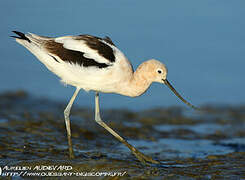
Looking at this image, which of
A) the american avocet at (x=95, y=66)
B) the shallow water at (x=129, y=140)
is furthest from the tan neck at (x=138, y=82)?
the shallow water at (x=129, y=140)

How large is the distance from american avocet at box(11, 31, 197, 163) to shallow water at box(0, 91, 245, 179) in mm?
657

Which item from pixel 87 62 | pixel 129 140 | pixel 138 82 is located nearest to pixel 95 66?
pixel 87 62

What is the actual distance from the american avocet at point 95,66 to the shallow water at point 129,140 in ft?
2.15

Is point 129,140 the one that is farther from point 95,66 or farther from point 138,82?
point 95,66

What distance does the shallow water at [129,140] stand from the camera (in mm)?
6508

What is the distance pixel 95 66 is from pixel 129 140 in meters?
2.80

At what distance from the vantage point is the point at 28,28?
15117mm

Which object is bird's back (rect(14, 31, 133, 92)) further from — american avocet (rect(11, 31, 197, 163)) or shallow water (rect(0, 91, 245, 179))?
shallow water (rect(0, 91, 245, 179))

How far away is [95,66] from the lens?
6.92 meters

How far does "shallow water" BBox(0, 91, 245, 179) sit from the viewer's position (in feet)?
21.4

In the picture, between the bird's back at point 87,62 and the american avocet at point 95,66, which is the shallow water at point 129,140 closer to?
the american avocet at point 95,66

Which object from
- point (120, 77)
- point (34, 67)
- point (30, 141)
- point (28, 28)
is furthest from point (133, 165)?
point (28, 28)

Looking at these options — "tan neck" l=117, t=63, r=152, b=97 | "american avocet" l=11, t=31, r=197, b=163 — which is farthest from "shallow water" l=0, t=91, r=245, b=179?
"tan neck" l=117, t=63, r=152, b=97

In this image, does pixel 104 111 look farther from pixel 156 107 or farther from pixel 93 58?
pixel 93 58
